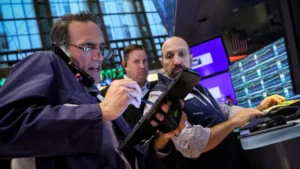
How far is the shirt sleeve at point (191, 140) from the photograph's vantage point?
1313mm

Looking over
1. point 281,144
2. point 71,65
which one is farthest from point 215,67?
point 71,65

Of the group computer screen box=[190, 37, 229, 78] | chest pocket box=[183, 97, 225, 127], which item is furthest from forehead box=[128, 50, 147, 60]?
computer screen box=[190, 37, 229, 78]

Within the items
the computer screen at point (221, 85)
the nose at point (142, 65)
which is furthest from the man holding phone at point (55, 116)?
the computer screen at point (221, 85)

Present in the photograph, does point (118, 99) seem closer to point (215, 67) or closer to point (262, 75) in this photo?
point (262, 75)

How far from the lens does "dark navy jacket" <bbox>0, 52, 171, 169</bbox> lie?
2.48 ft

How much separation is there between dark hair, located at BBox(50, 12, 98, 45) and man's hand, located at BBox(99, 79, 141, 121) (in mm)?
358

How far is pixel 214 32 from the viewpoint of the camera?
4863 mm

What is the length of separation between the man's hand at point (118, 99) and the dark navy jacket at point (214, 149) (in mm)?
646

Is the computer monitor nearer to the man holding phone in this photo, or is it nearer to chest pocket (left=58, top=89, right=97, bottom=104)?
the man holding phone

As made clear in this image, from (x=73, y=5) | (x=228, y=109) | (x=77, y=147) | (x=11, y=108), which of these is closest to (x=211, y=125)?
(x=228, y=109)

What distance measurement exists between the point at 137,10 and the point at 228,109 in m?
20.4

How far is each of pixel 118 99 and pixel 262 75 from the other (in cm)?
161

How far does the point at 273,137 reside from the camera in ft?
3.24

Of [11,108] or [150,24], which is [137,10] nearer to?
[150,24]
